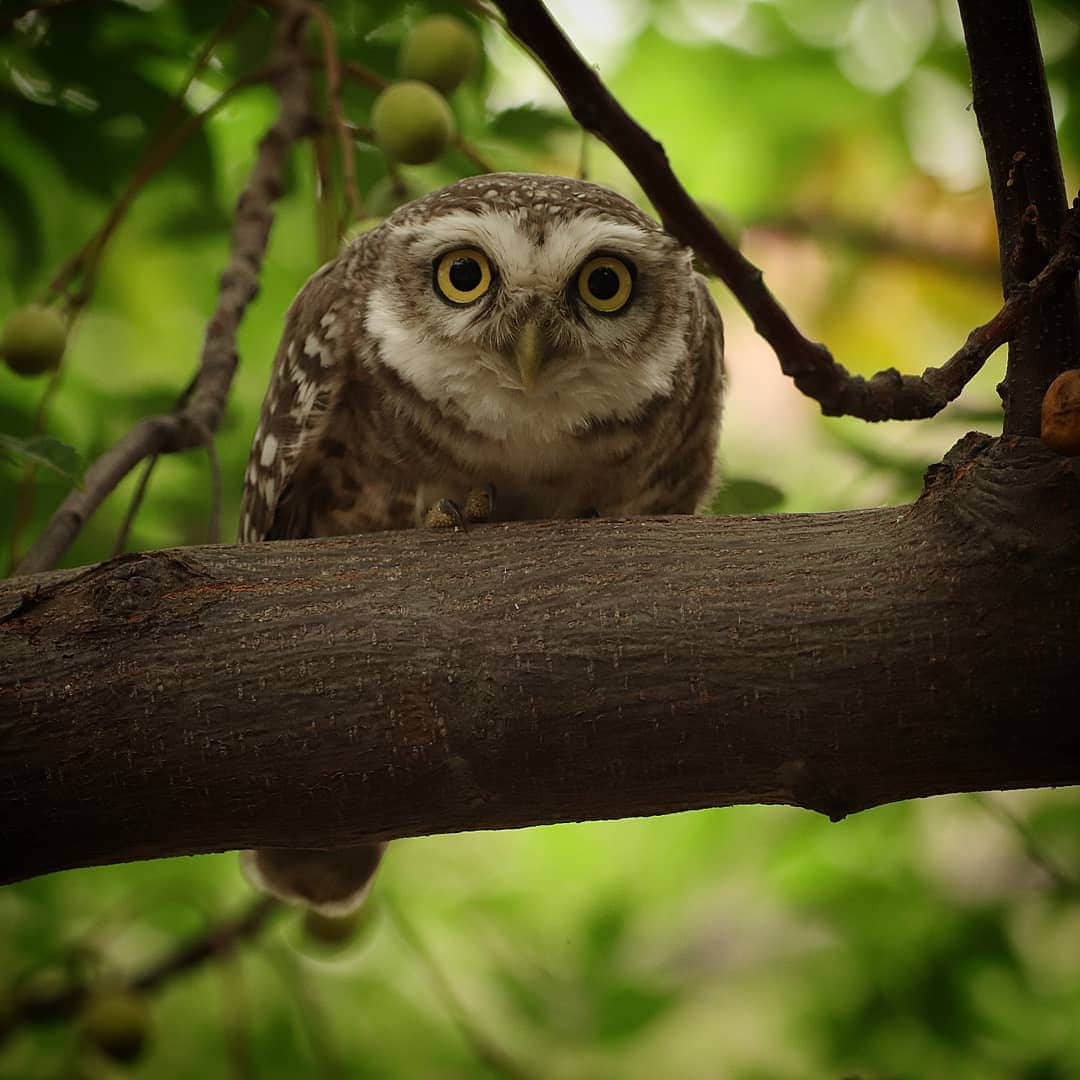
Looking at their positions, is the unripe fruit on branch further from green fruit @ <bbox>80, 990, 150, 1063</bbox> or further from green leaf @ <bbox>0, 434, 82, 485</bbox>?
green fruit @ <bbox>80, 990, 150, 1063</bbox>

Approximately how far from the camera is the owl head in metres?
2.04

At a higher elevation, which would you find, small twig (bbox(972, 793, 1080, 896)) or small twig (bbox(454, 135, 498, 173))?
small twig (bbox(454, 135, 498, 173))

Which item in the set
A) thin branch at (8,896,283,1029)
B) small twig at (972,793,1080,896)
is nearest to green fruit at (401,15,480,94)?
small twig at (972,793,1080,896)

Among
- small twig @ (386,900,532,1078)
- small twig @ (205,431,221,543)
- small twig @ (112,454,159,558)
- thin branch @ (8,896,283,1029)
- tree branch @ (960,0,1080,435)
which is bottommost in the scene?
thin branch @ (8,896,283,1029)

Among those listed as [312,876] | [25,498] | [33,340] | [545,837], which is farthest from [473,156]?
[545,837]

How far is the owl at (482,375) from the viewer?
205 centimetres

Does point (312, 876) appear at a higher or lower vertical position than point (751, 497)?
lower

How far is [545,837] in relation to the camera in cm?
360

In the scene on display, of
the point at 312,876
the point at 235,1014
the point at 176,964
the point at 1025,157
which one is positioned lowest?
the point at 176,964

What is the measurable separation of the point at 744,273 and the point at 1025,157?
0.35 m

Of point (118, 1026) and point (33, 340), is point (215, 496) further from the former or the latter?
point (118, 1026)

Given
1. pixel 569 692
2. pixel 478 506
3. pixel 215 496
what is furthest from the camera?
pixel 478 506

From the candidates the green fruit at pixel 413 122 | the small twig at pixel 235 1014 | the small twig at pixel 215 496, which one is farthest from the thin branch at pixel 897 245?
the small twig at pixel 235 1014

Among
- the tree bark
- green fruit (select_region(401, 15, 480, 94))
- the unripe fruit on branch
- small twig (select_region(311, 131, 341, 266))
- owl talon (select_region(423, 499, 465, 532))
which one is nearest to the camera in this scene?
the unripe fruit on branch
